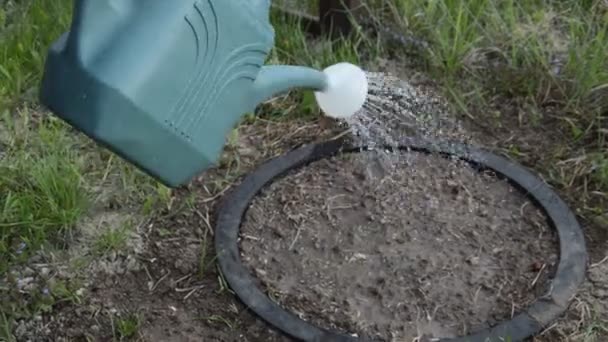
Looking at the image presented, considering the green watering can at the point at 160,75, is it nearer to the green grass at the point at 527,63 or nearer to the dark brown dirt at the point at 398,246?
the dark brown dirt at the point at 398,246

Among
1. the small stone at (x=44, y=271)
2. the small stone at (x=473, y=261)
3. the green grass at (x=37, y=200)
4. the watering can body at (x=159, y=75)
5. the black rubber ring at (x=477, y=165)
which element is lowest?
the small stone at (x=473, y=261)

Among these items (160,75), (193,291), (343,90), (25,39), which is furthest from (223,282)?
(25,39)

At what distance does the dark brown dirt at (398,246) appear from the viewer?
2.11 meters

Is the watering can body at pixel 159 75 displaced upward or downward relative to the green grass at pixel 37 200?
upward

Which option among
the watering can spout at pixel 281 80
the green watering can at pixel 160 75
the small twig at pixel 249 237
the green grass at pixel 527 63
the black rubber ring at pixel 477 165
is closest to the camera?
the green watering can at pixel 160 75

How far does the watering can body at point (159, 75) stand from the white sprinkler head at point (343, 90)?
41 centimetres

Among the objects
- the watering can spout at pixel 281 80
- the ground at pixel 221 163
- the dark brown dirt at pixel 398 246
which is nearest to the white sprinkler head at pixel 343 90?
the watering can spout at pixel 281 80

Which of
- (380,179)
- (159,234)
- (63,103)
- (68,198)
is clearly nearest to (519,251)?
(380,179)

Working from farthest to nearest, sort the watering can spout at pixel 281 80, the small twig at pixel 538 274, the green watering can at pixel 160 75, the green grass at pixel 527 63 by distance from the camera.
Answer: the green grass at pixel 527 63, the small twig at pixel 538 274, the watering can spout at pixel 281 80, the green watering can at pixel 160 75

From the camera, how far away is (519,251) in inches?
88.2

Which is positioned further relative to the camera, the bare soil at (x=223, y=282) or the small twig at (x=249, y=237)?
the small twig at (x=249, y=237)

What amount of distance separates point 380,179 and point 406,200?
0.29 feet

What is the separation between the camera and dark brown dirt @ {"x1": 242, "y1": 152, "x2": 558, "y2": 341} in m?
2.11

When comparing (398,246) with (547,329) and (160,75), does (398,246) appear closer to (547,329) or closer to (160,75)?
(547,329)
